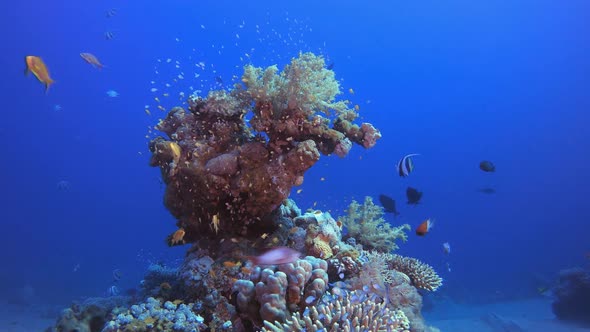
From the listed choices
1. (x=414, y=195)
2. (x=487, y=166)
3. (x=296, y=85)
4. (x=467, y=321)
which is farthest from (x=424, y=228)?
(x=467, y=321)

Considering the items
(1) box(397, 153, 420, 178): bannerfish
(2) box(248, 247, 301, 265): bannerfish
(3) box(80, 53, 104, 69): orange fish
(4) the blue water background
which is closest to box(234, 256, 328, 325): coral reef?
(2) box(248, 247, 301, 265): bannerfish

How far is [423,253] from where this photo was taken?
61.2m

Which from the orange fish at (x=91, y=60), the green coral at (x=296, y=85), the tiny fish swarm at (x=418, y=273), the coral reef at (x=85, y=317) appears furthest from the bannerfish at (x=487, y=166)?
the orange fish at (x=91, y=60)

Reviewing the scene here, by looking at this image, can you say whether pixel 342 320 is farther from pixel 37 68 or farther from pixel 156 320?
pixel 37 68

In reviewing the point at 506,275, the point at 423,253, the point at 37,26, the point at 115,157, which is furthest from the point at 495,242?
the point at 37,26

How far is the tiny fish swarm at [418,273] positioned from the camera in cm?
693

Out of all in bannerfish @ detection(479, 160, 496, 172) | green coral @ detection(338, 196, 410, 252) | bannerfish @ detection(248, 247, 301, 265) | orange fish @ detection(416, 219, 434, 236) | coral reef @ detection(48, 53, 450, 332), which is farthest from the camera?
bannerfish @ detection(479, 160, 496, 172)

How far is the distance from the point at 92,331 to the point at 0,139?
347 ft

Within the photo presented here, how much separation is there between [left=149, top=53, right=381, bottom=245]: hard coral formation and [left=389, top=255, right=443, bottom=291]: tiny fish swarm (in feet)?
8.32

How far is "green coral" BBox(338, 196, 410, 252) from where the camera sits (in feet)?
26.9

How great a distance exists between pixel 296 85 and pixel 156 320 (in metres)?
4.16

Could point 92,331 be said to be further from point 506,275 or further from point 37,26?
point 37,26

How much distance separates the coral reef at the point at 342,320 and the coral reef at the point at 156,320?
1.48m

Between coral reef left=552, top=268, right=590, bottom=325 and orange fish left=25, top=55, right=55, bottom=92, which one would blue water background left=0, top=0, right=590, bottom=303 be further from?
orange fish left=25, top=55, right=55, bottom=92
